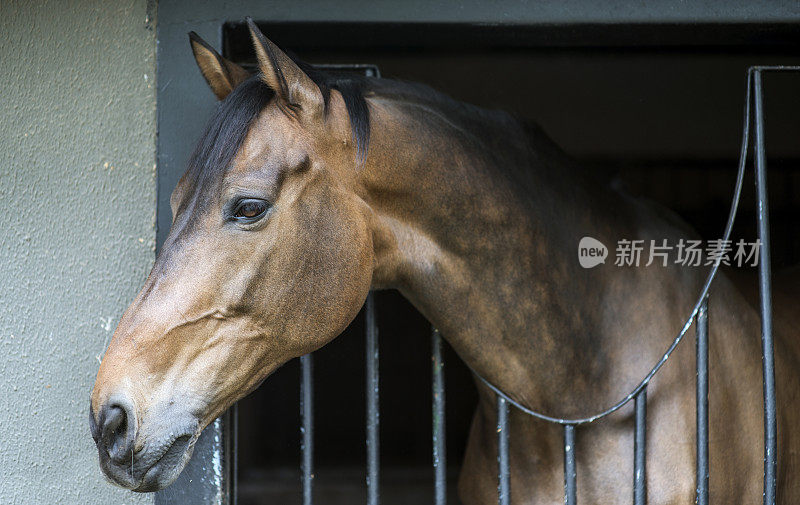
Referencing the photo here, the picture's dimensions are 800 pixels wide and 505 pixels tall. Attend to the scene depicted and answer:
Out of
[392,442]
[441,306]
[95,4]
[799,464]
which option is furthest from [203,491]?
[392,442]

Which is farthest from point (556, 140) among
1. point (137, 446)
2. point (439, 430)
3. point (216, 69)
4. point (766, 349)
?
point (137, 446)

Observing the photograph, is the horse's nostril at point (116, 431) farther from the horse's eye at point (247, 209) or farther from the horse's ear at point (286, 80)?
the horse's ear at point (286, 80)

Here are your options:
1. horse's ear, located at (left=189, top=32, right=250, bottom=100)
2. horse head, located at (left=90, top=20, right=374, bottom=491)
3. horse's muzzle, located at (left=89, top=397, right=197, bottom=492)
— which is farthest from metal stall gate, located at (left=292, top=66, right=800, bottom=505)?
horse's ear, located at (left=189, top=32, right=250, bottom=100)

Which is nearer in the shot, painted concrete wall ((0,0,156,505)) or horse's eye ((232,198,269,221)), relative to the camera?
horse's eye ((232,198,269,221))

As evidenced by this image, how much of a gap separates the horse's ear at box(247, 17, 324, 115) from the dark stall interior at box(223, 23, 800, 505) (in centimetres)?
51

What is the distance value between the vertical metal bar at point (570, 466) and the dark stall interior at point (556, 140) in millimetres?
956

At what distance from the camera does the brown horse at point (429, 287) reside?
1265mm

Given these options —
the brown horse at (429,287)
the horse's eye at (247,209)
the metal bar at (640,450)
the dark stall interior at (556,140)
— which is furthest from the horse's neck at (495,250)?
the dark stall interior at (556,140)

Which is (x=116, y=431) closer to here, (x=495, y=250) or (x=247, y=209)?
(x=247, y=209)

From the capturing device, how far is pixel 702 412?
153 centimetres

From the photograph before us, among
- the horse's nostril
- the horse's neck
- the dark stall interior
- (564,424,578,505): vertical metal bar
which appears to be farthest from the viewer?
the dark stall interior

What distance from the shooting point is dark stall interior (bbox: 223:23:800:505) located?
3.09 m

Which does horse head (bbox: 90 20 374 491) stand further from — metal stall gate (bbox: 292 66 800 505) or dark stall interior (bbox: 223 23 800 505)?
dark stall interior (bbox: 223 23 800 505)

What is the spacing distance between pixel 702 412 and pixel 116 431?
1155 millimetres
